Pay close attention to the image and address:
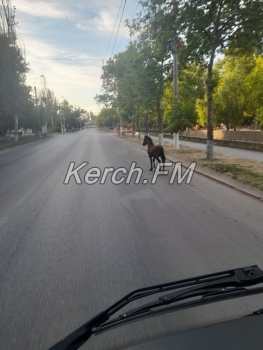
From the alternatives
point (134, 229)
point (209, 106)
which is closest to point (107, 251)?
point (134, 229)

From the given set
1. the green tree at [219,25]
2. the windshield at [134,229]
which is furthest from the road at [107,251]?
the green tree at [219,25]

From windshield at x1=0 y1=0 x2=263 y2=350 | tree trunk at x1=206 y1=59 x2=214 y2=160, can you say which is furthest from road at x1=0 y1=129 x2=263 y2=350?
tree trunk at x1=206 y1=59 x2=214 y2=160

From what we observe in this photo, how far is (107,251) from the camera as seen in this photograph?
482cm

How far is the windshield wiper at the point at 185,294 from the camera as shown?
79.7 inches

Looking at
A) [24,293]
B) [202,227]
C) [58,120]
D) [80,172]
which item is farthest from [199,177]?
[58,120]

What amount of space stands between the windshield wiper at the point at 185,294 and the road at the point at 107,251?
2.60 ft

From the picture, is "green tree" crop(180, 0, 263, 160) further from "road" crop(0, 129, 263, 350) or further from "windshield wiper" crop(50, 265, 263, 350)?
"windshield wiper" crop(50, 265, 263, 350)

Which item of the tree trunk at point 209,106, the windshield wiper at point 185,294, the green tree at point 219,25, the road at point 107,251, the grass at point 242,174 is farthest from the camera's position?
the tree trunk at point 209,106

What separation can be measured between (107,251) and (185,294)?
2759mm

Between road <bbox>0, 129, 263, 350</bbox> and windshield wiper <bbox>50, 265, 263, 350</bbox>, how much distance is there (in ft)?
2.60

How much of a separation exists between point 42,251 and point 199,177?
27.6ft

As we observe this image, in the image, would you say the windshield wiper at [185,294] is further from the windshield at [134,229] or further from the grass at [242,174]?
the grass at [242,174]

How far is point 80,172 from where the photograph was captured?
13375mm

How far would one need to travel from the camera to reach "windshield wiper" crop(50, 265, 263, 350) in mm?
2023
